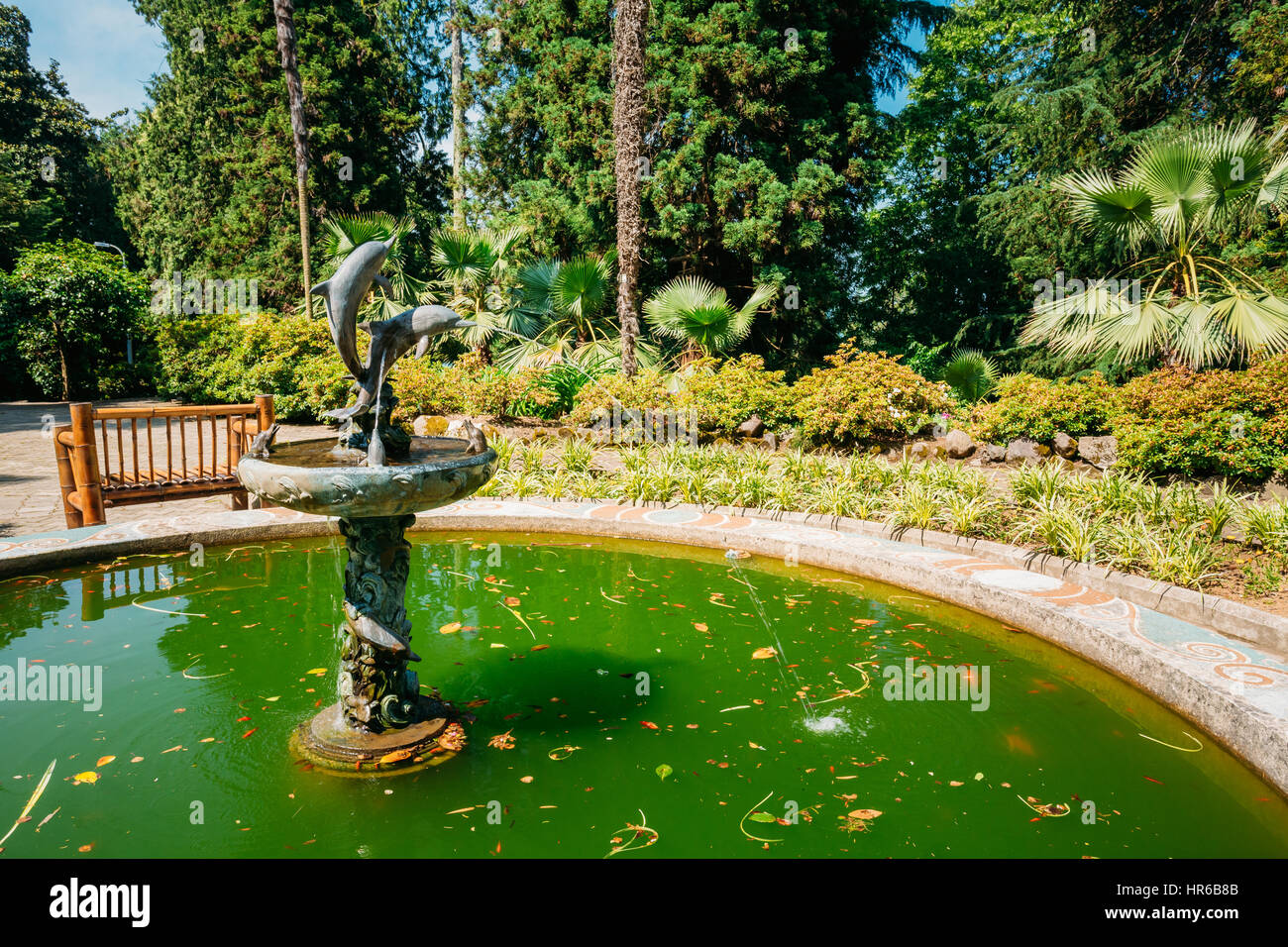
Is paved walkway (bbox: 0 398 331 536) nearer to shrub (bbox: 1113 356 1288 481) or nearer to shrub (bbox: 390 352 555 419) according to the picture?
shrub (bbox: 390 352 555 419)

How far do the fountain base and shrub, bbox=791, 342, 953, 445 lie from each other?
23.2 ft

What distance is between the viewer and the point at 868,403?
9.18m

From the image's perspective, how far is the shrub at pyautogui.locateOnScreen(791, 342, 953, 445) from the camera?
9242 mm

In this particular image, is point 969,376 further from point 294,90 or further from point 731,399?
point 294,90

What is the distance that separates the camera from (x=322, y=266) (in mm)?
20453

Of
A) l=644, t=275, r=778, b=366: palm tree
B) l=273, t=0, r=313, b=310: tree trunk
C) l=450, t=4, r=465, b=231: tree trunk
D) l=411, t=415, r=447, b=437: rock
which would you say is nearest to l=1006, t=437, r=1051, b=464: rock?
l=644, t=275, r=778, b=366: palm tree

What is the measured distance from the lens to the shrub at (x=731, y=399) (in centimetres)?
998

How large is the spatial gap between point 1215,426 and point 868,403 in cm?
343

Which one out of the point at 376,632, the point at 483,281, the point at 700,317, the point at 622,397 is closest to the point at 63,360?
the point at 483,281

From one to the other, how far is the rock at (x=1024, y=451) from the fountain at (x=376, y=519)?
742cm
